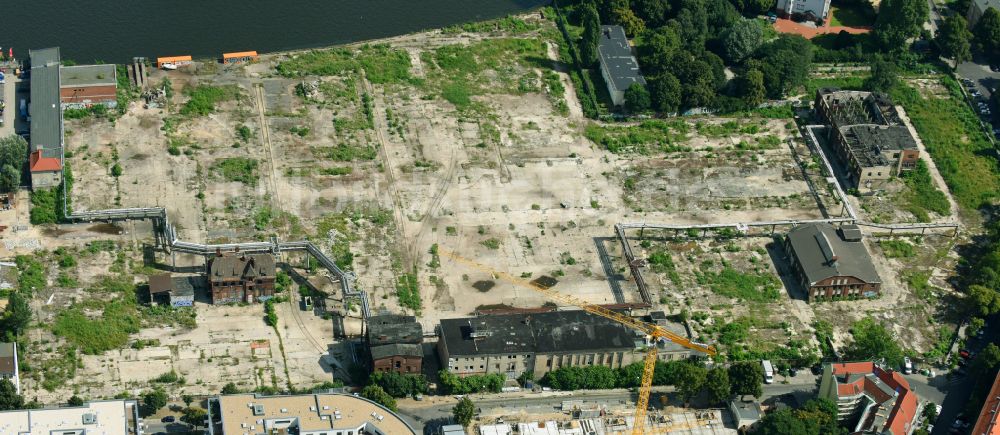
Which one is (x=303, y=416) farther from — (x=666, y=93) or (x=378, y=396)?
(x=666, y=93)

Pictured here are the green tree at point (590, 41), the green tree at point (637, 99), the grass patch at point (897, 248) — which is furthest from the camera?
the green tree at point (590, 41)

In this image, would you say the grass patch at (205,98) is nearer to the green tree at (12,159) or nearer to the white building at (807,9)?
the green tree at (12,159)

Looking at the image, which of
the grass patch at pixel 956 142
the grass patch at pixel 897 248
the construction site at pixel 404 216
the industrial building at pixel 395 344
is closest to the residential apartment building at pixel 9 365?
the construction site at pixel 404 216

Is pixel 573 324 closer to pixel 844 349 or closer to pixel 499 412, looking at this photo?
pixel 499 412

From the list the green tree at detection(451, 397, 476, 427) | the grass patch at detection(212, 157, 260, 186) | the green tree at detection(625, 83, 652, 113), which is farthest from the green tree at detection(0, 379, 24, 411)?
the green tree at detection(625, 83, 652, 113)

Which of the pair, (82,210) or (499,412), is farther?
(82,210)

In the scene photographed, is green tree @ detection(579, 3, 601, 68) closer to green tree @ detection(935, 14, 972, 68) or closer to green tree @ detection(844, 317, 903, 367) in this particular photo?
green tree @ detection(935, 14, 972, 68)

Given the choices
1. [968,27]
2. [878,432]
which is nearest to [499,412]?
[878,432]
